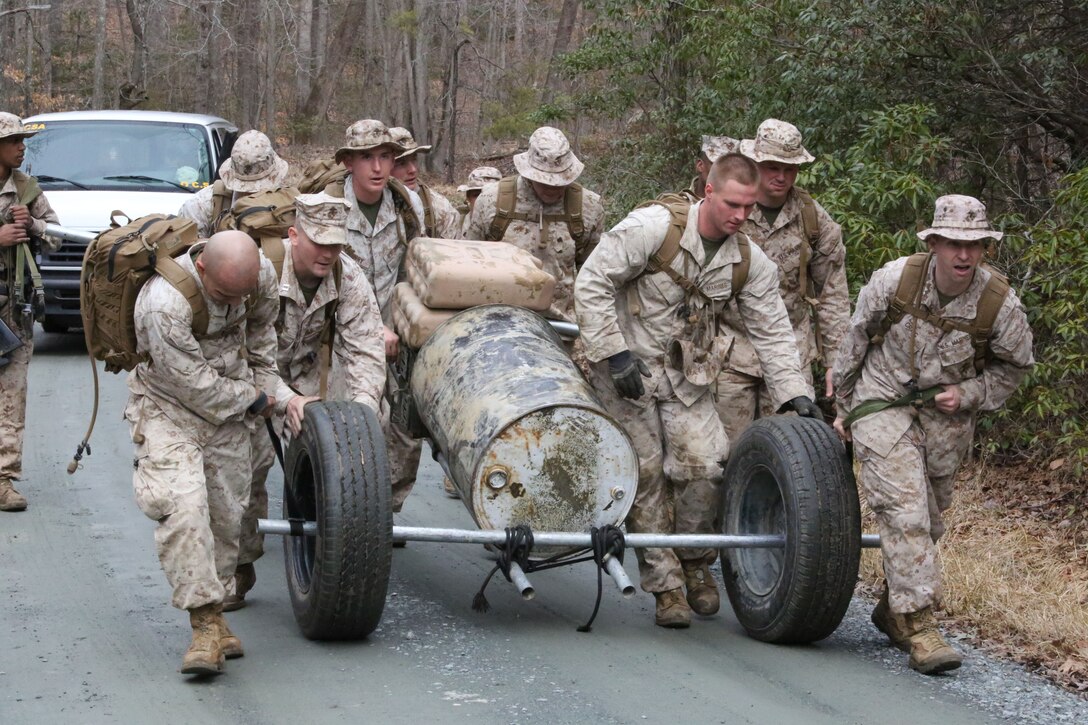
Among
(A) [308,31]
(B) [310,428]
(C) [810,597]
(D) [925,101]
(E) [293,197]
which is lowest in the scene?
(C) [810,597]

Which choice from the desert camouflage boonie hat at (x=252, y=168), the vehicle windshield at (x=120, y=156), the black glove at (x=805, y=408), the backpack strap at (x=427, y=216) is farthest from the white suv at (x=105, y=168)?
the black glove at (x=805, y=408)

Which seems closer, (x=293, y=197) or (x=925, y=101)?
(x=293, y=197)

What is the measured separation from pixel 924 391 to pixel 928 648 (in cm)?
109

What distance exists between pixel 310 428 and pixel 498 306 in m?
1.27

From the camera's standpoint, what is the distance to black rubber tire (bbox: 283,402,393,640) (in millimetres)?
5359

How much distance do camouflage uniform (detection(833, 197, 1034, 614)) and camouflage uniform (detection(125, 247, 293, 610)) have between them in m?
2.57

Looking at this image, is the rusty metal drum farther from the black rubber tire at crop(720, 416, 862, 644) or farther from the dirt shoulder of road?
the dirt shoulder of road

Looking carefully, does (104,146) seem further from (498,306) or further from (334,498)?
(334,498)

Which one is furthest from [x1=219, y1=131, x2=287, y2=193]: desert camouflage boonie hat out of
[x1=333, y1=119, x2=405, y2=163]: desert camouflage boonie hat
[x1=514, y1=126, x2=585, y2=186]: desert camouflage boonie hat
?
[x1=514, y1=126, x2=585, y2=186]: desert camouflage boonie hat

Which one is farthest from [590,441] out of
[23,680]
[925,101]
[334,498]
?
[925,101]

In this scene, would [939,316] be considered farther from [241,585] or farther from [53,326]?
[53,326]

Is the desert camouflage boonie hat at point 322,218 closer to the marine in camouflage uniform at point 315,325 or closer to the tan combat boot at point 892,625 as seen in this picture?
the marine in camouflage uniform at point 315,325

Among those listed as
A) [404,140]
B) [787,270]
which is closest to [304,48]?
[404,140]

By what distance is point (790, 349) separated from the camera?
20.8 feet
